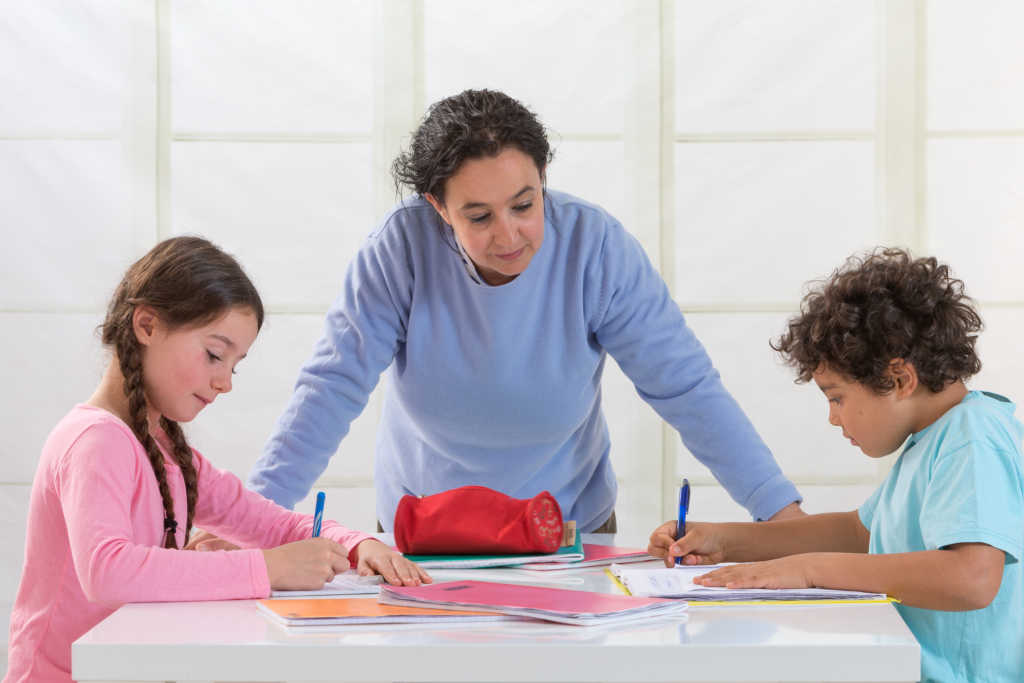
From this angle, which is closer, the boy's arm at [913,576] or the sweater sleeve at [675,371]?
the boy's arm at [913,576]

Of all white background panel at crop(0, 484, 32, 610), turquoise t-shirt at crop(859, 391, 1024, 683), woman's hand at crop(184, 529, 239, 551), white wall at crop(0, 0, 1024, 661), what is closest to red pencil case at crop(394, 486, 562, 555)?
woman's hand at crop(184, 529, 239, 551)

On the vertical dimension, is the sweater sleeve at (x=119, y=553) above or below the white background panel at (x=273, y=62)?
below

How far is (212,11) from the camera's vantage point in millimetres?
3279

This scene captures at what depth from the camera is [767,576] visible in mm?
1223

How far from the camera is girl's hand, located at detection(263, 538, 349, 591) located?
48.1 inches

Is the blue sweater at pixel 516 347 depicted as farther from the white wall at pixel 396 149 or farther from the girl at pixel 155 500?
the white wall at pixel 396 149

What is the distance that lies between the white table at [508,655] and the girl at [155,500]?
0.51 ft

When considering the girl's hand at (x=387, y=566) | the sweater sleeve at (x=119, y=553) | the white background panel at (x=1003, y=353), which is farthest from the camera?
the white background panel at (x=1003, y=353)

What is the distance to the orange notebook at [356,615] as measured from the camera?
41.0 inches

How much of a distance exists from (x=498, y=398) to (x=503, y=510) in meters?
0.29

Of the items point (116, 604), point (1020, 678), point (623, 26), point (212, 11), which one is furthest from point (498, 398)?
point (212, 11)

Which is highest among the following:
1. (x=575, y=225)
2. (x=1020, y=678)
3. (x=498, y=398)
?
(x=575, y=225)

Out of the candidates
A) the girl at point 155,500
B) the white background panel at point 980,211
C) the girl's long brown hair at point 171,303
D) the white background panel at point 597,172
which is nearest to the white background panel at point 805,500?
the white background panel at point 980,211

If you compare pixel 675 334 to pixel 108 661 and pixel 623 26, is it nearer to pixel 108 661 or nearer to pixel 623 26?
pixel 108 661
